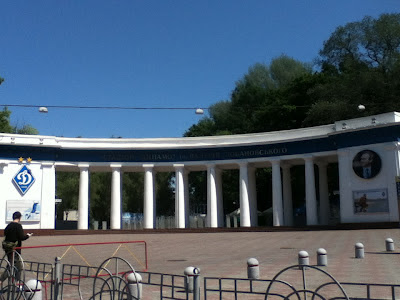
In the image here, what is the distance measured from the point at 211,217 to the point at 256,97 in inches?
1186

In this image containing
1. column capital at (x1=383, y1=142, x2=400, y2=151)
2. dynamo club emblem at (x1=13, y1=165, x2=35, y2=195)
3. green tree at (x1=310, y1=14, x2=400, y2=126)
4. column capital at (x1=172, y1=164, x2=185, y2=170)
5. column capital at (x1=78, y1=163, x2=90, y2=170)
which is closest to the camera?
column capital at (x1=383, y1=142, x2=400, y2=151)

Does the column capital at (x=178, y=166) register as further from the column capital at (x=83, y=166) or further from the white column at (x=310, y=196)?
the white column at (x=310, y=196)

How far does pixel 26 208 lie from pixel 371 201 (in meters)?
28.3

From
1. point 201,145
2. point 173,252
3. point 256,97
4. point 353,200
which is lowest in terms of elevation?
point 173,252

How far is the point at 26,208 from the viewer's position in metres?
40.6

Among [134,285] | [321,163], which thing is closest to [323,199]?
[321,163]

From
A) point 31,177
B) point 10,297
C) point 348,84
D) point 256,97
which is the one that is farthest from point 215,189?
point 10,297

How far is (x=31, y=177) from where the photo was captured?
136ft

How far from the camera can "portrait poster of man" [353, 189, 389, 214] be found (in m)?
34.4

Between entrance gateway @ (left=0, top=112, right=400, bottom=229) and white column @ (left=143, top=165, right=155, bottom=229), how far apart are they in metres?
0.09

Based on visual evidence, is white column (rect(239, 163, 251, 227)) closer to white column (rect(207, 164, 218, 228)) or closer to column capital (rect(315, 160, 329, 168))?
white column (rect(207, 164, 218, 228))

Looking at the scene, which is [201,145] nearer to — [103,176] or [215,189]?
[215,189]

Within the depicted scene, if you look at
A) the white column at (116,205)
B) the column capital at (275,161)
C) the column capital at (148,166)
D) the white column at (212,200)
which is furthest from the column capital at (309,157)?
the white column at (116,205)

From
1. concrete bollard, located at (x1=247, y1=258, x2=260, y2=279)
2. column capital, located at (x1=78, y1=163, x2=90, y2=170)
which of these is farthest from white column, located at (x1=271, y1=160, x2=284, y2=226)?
concrete bollard, located at (x1=247, y1=258, x2=260, y2=279)
